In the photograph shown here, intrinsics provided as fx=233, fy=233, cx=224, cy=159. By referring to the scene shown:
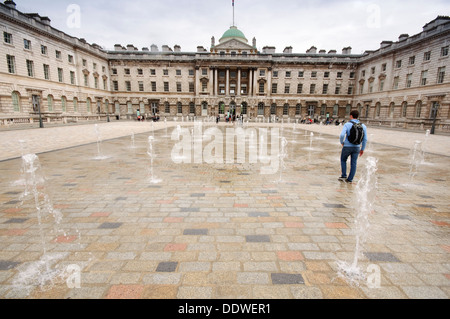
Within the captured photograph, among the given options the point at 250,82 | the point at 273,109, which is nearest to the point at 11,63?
the point at 250,82

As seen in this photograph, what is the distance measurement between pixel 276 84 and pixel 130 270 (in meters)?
51.1

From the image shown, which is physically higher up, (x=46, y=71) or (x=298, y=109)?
(x=46, y=71)

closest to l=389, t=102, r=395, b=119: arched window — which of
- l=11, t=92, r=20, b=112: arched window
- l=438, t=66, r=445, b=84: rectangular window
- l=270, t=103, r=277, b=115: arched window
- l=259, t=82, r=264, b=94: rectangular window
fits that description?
l=438, t=66, r=445, b=84: rectangular window

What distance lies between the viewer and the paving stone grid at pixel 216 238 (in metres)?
2.43

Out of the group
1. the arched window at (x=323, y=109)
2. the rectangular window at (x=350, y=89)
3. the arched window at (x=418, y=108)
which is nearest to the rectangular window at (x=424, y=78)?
the arched window at (x=418, y=108)

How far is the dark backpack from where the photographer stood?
18.8ft

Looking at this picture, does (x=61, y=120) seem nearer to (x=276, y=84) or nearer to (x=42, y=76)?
(x=42, y=76)

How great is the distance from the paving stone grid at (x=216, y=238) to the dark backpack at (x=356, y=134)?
119 centimetres

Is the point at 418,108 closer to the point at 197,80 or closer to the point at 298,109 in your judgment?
the point at 298,109

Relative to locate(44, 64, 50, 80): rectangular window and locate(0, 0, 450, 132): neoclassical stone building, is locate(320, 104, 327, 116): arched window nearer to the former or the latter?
locate(0, 0, 450, 132): neoclassical stone building

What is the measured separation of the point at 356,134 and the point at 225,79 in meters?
47.1

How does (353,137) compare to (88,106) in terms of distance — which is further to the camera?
(88,106)

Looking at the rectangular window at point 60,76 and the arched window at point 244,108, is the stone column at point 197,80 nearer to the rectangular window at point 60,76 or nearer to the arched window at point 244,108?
the arched window at point 244,108

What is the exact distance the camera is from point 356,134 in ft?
18.9
